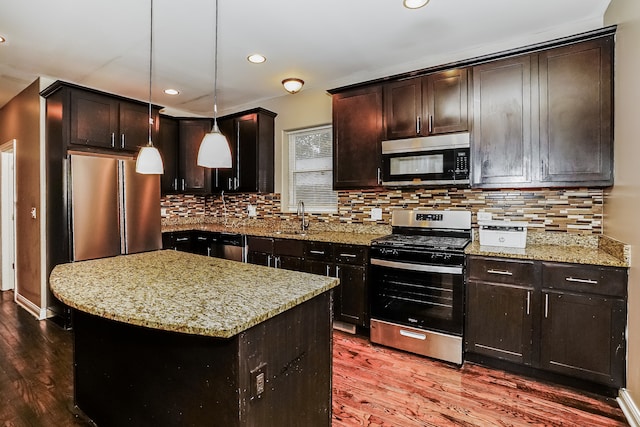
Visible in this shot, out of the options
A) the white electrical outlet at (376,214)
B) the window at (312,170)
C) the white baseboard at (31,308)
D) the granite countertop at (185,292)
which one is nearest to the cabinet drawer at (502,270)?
the white electrical outlet at (376,214)

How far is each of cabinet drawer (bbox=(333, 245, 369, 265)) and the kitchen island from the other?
134cm

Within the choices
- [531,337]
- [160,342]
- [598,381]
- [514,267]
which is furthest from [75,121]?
[598,381]

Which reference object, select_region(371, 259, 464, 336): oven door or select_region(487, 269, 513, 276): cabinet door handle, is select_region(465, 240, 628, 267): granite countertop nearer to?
select_region(487, 269, 513, 276): cabinet door handle

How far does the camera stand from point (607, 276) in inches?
83.4

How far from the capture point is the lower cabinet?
212cm

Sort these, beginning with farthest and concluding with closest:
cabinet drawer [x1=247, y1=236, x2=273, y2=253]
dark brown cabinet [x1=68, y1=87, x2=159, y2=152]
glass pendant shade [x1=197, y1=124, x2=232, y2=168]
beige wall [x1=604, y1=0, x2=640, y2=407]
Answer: cabinet drawer [x1=247, y1=236, x2=273, y2=253] < dark brown cabinet [x1=68, y1=87, x2=159, y2=152] < beige wall [x1=604, y1=0, x2=640, y2=407] < glass pendant shade [x1=197, y1=124, x2=232, y2=168]

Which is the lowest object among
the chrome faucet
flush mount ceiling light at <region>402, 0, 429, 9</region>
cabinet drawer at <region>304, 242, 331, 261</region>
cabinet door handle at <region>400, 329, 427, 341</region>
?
cabinet door handle at <region>400, 329, 427, 341</region>

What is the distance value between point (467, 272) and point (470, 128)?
118cm

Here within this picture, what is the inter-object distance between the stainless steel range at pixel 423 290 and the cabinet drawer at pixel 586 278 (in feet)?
1.85

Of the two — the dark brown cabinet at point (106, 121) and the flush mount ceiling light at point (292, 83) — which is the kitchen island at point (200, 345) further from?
the flush mount ceiling light at point (292, 83)

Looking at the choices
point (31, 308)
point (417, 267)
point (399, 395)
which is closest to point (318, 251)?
point (417, 267)

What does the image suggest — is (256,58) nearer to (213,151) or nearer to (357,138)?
(357,138)

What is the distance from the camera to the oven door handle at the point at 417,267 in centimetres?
258

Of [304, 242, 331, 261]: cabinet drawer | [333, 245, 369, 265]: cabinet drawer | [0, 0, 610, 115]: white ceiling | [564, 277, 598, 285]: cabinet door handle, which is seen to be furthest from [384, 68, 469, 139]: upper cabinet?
[564, 277, 598, 285]: cabinet door handle
